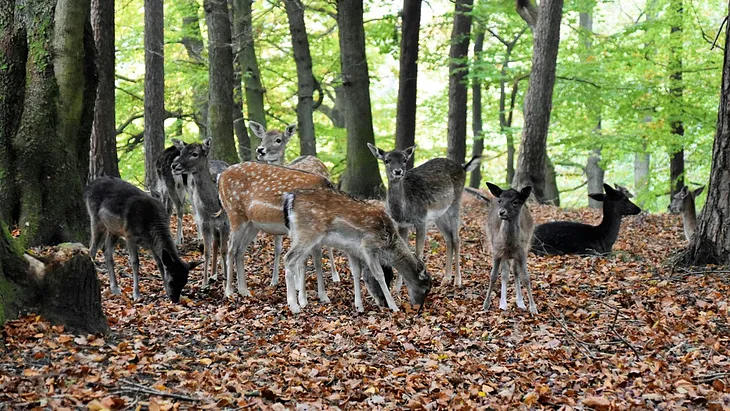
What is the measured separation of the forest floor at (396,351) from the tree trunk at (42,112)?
1.08m

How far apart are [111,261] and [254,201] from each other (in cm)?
169

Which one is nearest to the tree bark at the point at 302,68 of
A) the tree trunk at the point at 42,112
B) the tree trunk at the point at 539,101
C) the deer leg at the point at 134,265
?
the tree trunk at the point at 539,101

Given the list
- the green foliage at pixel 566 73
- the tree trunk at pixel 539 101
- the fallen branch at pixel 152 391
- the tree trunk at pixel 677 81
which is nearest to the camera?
the fallen branch at pixel 152 391

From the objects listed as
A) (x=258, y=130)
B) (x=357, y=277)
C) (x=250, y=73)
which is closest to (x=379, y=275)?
(x=357, y=277)

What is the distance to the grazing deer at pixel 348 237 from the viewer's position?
8.38 meters

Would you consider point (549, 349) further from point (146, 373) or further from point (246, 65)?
point (246, 65)

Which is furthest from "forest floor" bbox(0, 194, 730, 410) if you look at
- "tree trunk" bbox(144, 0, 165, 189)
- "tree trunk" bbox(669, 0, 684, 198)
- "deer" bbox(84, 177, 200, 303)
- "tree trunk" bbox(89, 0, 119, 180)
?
"tree trunk" bbox(669, 0, 684, 198)

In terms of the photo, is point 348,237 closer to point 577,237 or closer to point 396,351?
point 396,351

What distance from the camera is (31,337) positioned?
5.82 meters

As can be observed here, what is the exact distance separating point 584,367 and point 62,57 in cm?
648

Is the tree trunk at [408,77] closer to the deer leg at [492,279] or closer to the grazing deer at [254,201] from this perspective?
the grazing deer at [254,201]

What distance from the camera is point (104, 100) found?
12000 millimetres

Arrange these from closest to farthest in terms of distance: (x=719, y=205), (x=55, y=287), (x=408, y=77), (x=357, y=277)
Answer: (x=55, y=287)
(x=357, y=277)
(x=719, y=205)
(x=408, y=77)

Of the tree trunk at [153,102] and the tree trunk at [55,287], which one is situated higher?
the tree trunk at [153,102]
